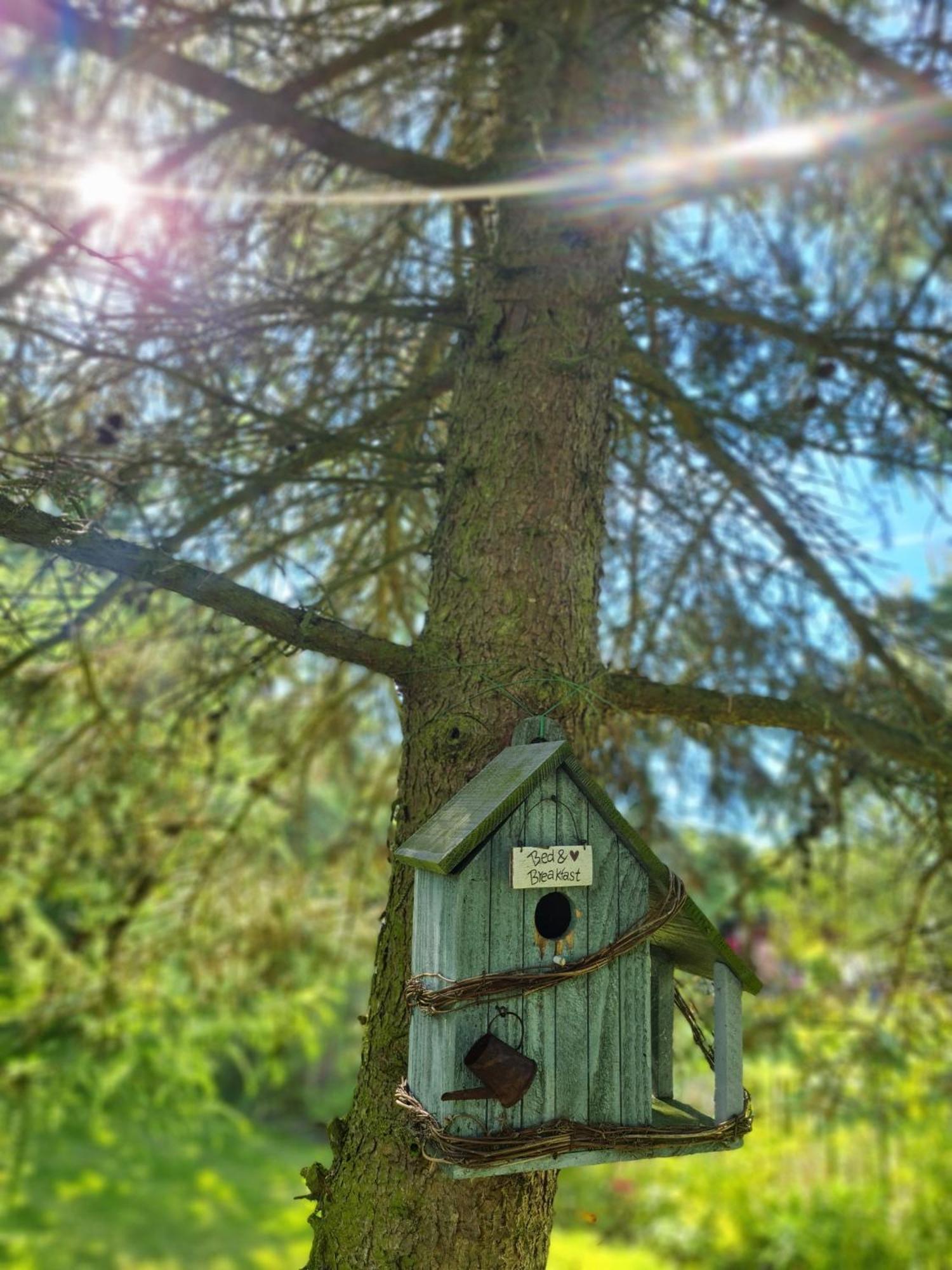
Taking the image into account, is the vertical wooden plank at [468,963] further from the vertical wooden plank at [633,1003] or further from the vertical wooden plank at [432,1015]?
the vertical wooden plank at [633,1003]

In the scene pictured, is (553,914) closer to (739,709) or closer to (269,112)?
(739,709)

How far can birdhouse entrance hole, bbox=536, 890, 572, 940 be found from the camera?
5.62 feet

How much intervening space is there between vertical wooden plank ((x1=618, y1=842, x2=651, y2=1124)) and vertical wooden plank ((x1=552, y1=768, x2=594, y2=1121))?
2.7 inches

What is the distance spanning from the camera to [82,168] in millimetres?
→ 3588

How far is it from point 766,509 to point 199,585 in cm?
200

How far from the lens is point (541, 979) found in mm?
1646

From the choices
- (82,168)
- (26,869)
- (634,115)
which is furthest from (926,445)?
(26,869)

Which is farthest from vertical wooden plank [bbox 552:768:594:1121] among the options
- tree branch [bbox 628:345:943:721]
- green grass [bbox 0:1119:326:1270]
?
green grass [bbox 0:1119:326:1270]

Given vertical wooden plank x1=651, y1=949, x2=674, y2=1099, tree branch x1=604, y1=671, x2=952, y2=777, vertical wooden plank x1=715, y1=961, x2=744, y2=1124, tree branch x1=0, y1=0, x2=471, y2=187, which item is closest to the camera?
vertical wooden plank x1=715, y1=961, x2=744, y2=1124

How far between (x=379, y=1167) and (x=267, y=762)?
14.0 ft

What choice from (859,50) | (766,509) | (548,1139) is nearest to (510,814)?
(548,1139)

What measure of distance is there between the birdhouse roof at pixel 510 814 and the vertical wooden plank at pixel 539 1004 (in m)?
0.04

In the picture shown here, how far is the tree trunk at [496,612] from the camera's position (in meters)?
1.83

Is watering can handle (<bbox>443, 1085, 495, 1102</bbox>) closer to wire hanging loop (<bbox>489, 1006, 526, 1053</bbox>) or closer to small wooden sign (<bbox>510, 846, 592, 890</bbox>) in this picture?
wire hanging loop (<bbox>489, 1006, 526, 1053</bbox>)
